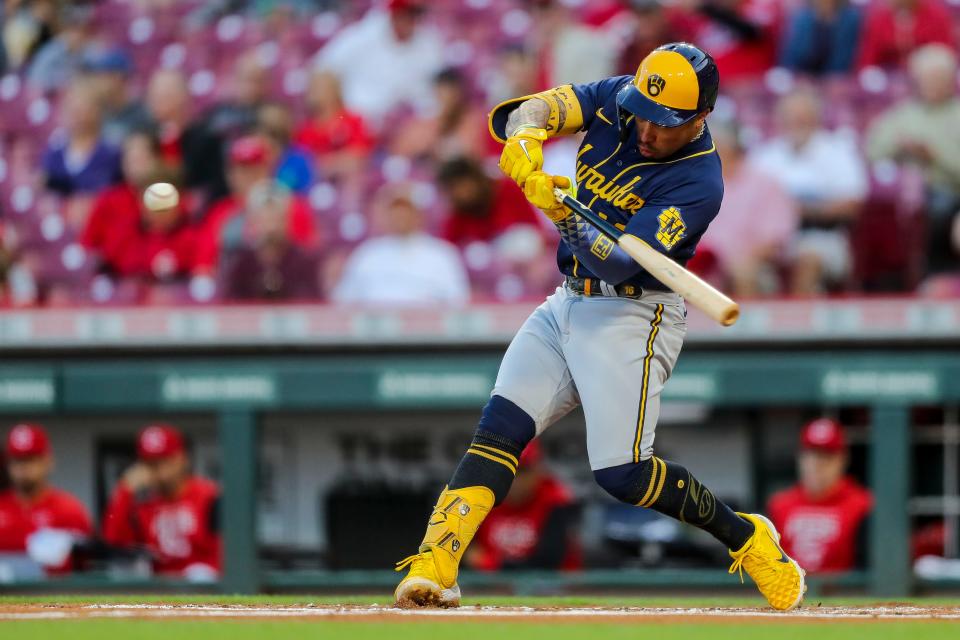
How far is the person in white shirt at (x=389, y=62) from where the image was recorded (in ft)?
29.0

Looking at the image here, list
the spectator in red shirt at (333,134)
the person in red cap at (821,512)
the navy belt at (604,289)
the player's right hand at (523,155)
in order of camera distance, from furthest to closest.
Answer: the spectator in red shirt at (333,134)
the person in red cap at (821,512)
the navy belt at (604,289)
the player's right hand at (523,155)

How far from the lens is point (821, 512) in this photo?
7004 mm

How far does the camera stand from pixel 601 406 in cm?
427

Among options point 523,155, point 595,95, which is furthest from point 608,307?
point 595,95

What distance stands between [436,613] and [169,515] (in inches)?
139

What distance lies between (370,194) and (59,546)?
2414mm

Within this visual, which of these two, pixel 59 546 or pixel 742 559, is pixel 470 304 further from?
pixel 742 559

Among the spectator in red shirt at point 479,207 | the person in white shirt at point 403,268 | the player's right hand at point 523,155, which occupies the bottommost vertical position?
the person in white shirt at point 403,268

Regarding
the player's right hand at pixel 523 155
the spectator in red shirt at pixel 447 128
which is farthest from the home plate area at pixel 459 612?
the spectator in red shirt at pixel 447 128

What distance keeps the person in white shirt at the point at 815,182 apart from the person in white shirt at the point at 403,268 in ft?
5.42

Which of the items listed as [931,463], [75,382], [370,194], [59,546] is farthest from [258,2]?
[931,463]

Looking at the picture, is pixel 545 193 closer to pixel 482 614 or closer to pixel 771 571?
pixel 482 614

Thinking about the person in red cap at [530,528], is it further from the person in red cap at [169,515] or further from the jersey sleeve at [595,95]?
the jersey sleeve at [595,95]

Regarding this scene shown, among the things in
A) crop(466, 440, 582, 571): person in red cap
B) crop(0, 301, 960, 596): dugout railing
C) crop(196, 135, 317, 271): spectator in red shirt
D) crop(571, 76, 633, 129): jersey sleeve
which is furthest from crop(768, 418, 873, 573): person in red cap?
crop(571, 76, 633, 129): jersey sleeve
